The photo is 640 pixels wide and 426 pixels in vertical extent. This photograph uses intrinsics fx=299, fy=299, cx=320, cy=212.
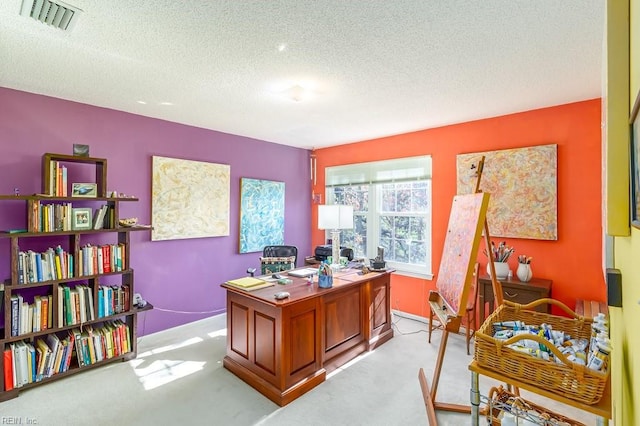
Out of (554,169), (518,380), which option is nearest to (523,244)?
(554,169)

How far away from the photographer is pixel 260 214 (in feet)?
14.6

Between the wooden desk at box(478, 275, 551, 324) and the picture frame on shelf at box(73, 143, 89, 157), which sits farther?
the wooden desk at box(478, 275, 551, 324)

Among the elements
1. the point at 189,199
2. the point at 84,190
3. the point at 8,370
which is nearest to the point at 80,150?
the point at 84,190

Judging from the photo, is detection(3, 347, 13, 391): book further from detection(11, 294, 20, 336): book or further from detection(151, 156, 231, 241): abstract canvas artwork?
detection(151, 156, 231, 241): abstract canvas artwork

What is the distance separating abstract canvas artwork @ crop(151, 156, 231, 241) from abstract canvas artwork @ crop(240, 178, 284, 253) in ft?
0.88

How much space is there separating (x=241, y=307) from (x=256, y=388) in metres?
0.64

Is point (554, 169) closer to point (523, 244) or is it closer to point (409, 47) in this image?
point (523, 244)

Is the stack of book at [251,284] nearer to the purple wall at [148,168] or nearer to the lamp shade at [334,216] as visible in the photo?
the lamp shade at [334,216]

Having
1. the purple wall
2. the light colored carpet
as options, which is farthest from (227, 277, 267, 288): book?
the purple wall

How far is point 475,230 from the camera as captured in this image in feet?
A: 6.41

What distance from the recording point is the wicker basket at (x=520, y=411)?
4.75ft

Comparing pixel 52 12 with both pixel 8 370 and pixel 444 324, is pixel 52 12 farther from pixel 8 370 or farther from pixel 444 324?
pixel 444 324

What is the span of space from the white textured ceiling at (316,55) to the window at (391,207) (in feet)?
3.48

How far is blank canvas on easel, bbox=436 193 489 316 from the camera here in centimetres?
193
